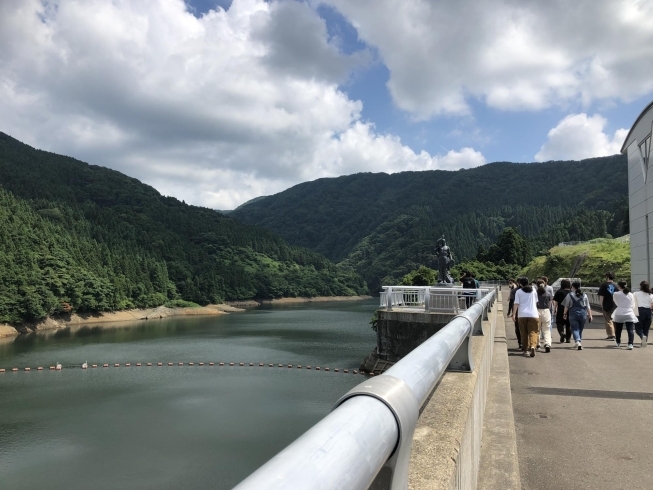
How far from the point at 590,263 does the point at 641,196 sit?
A: 1628cm

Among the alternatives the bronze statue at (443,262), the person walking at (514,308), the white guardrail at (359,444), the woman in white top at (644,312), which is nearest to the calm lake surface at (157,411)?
the bronze statue at (443,262)

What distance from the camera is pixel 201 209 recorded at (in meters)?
198

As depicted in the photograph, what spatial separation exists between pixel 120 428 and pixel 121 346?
2829 centimetres

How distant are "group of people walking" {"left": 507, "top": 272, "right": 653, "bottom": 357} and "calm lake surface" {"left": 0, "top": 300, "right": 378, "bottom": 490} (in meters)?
11.7

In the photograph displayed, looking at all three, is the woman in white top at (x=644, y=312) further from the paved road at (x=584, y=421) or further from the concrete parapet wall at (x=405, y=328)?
the concrete parapet wall at (x=405, y=328)

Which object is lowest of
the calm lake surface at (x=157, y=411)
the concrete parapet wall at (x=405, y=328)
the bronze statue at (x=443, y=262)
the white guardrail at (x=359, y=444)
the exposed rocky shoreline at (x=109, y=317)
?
the calm lake surface at (x=157, y=411)

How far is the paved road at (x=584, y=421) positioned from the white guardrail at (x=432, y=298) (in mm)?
6586

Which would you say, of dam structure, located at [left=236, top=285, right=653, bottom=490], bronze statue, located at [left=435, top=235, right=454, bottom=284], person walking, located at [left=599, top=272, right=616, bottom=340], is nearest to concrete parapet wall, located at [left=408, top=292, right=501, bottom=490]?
dam structure, located at [left=236, top=285, right=653, bottom=490]

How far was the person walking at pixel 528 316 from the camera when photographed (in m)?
9.78

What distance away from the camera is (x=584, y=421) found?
5.38 metres

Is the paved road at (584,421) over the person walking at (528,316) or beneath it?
beneath

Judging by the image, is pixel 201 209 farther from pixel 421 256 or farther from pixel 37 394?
pixel 37 394

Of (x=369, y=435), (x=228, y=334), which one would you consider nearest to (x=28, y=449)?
(x=369, y=435)

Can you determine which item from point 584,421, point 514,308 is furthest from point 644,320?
point 584,421
